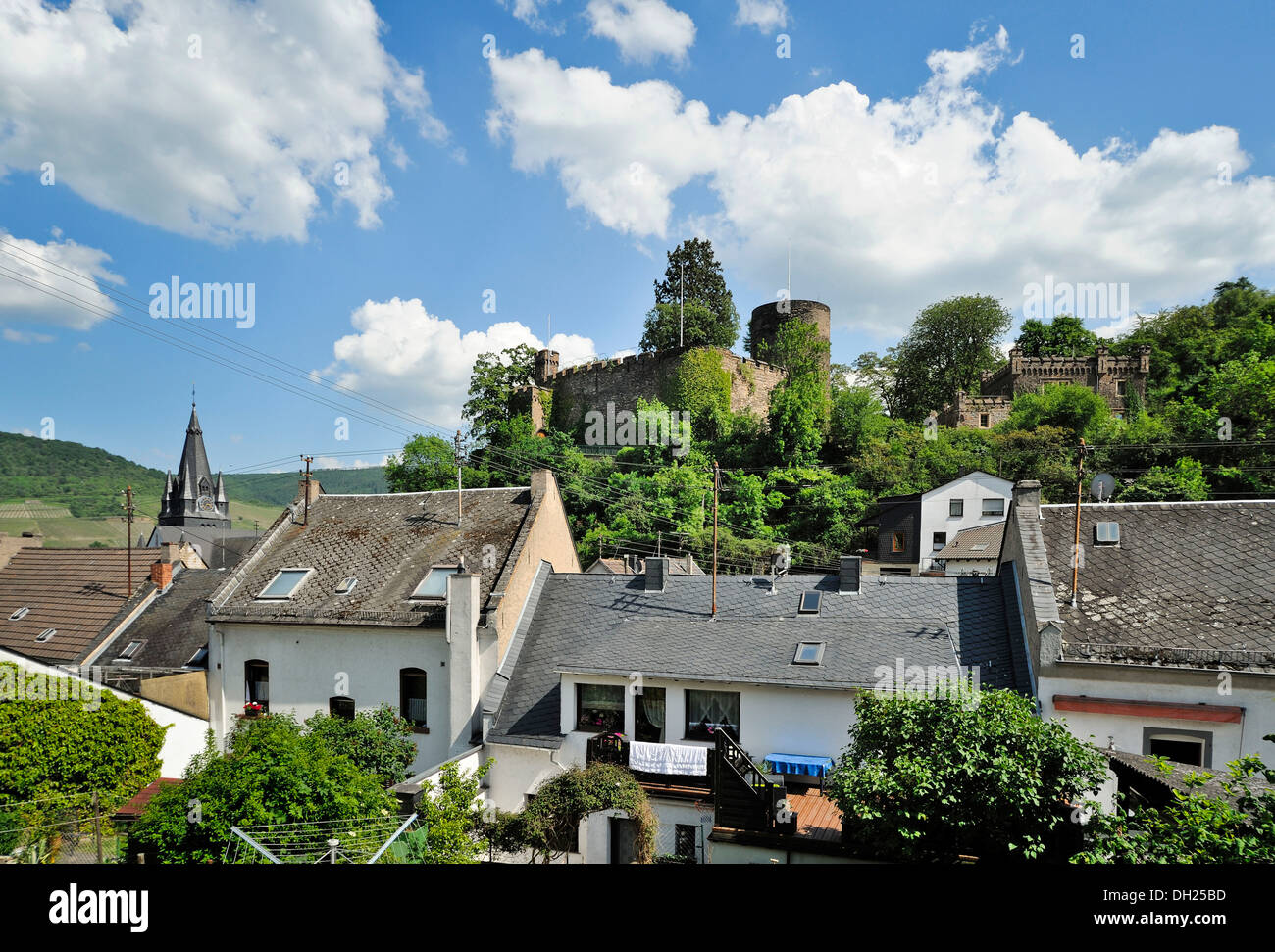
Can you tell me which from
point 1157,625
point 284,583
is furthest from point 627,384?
point 1157,625

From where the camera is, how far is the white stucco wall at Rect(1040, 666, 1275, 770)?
12.1 meters

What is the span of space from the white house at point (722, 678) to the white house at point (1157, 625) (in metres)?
1.32

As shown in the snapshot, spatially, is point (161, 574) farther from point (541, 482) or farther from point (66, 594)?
point (541, 482)

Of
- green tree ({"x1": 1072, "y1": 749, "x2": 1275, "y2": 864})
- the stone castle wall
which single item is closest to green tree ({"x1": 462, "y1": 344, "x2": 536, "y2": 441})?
the stone castle wall

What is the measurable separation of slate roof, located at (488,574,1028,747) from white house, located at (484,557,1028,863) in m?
0.04

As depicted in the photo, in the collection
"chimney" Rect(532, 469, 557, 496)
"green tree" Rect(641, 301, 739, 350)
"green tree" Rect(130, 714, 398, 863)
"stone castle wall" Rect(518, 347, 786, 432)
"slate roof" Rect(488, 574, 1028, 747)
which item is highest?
"green tree" Rect(641, 301, 739, 350)

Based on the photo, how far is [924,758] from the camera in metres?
8.41

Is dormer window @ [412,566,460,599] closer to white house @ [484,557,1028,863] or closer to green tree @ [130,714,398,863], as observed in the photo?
white house @ [484,557,1028,863]
